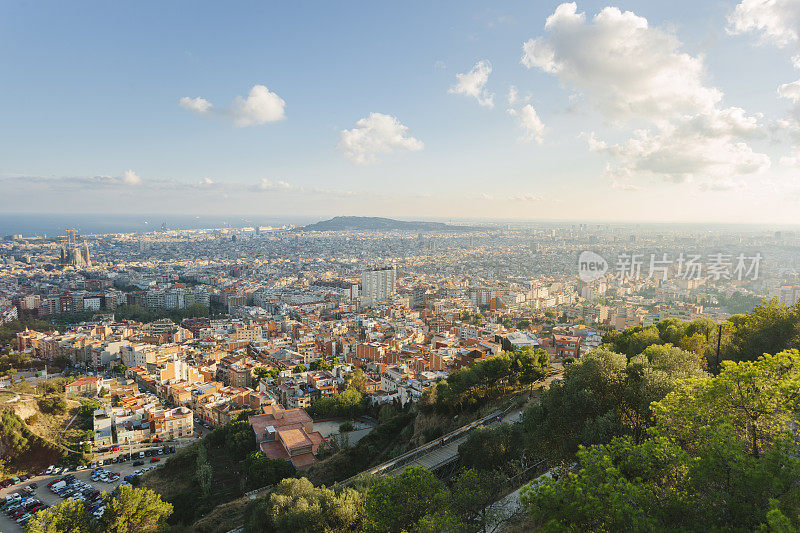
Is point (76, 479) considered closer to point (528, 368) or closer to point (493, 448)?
point (493, 448)

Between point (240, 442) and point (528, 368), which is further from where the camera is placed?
point (240, 442)

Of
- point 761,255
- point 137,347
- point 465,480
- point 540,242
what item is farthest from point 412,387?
point 540,242

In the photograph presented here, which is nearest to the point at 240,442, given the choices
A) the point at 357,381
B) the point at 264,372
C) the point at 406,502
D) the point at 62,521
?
the point at 357,381

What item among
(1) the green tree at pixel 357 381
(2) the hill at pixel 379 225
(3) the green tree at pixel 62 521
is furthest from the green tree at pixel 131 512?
(2) the hill at pixel 379 225

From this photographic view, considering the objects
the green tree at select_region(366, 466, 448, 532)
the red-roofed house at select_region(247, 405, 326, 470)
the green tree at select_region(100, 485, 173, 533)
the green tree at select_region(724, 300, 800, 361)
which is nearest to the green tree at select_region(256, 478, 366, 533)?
the green tree at select_region(366, 466, 448, 532)

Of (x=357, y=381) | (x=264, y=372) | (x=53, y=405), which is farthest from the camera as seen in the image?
(x=264, y=372)
